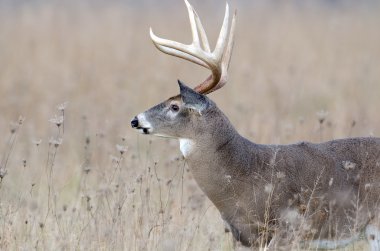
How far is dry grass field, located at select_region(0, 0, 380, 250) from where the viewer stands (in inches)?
278

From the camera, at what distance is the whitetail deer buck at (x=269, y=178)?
643 cm

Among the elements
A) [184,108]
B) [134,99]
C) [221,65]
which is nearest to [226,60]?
[221,65]

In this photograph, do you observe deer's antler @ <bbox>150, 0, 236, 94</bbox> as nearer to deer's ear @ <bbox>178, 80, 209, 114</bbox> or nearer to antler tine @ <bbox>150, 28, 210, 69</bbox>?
antler tine @ <bbox>150, 28, 210, 69</bbox>

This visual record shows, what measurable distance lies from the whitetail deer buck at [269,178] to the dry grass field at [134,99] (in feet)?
1.08

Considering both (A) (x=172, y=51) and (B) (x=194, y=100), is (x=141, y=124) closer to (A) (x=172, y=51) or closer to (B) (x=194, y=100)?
(B) (x=194, y=100)

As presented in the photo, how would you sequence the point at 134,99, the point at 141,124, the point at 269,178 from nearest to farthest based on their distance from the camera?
1. the point at 269,178
2. the point at 141,124
3. the point at 134,99

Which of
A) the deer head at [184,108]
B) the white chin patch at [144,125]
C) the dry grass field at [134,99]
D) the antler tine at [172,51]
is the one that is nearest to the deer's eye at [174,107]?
the deer head at [184,108]

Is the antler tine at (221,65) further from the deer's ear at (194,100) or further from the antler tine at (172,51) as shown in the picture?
the deer's ear at (194,100)

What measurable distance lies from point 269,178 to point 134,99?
6720mm

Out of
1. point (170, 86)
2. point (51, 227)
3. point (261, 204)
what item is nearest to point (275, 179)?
point (261, 204)

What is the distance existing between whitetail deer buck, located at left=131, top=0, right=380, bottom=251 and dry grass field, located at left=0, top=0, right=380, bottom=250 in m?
0.33

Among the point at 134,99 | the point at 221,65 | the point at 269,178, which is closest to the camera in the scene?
the point at 269,178

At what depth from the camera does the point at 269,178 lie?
6527 millimetres

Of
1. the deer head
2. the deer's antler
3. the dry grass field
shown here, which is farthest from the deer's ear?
the dry grass field
